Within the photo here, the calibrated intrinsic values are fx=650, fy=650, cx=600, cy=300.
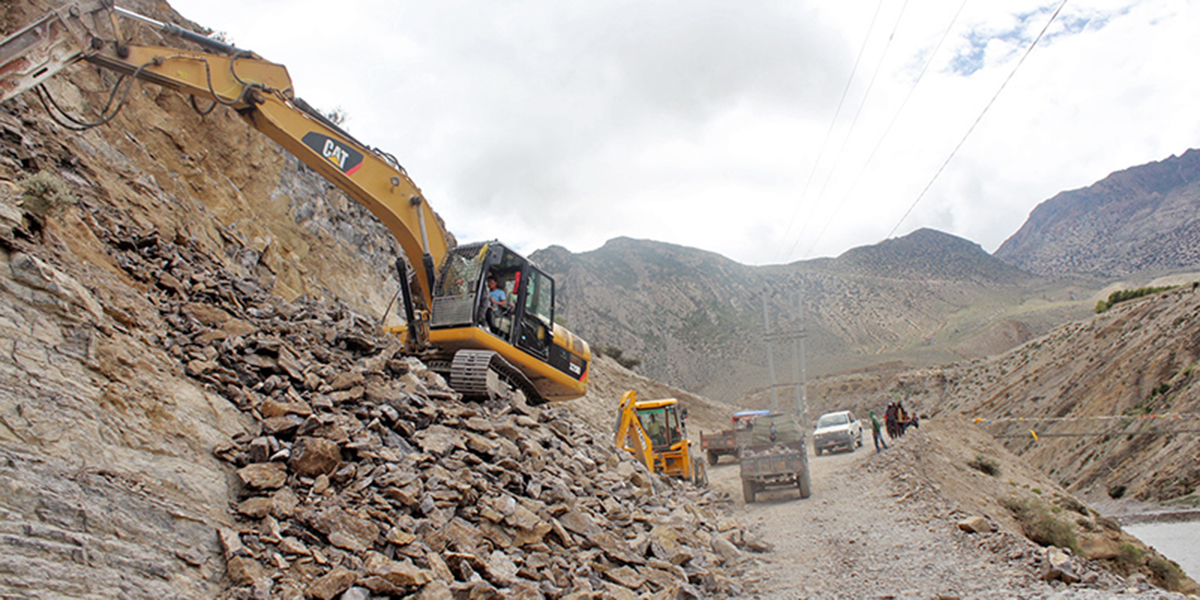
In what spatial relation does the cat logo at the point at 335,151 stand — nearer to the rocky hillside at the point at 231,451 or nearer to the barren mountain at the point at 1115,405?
the rocky hillside at the point at 231,451

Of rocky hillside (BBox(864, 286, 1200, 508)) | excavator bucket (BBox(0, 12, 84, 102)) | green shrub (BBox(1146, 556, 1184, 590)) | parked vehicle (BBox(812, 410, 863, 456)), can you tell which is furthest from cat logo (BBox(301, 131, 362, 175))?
rocky hillside (BBox(864, 286, 1200, 508))

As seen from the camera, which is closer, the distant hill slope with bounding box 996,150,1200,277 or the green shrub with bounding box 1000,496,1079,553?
the green shrub with bounding box 1000,496,1079,553

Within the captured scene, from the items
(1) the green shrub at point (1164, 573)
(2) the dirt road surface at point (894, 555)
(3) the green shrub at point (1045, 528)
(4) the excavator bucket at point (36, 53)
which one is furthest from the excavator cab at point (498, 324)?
(1) the green shrub at point (1164, 573)

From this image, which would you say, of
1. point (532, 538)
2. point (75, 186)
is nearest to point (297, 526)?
point (532, 538)

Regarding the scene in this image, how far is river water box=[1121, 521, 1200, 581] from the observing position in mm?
18281

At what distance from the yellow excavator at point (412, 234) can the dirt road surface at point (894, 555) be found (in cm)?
477

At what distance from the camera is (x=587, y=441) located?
11266 mm

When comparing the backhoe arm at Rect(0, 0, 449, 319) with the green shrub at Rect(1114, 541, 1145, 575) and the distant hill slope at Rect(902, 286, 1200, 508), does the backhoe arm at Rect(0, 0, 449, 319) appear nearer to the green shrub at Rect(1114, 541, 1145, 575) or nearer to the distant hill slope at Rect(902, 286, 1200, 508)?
the green shrub at Rect(1114, 541, 1145, 575)

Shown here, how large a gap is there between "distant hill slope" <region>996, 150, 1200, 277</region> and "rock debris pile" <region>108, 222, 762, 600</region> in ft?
401

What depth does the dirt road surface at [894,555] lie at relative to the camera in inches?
286

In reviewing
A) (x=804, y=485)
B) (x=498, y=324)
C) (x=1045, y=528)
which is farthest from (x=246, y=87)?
(x=1045, y=528)

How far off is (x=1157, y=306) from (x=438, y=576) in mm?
37914

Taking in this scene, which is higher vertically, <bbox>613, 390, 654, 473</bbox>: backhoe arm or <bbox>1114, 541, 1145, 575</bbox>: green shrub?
<bbox>613, 390, 654, 473</bbox>: backhoe arm

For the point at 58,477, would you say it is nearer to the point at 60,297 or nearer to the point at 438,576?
the point at 60,297
